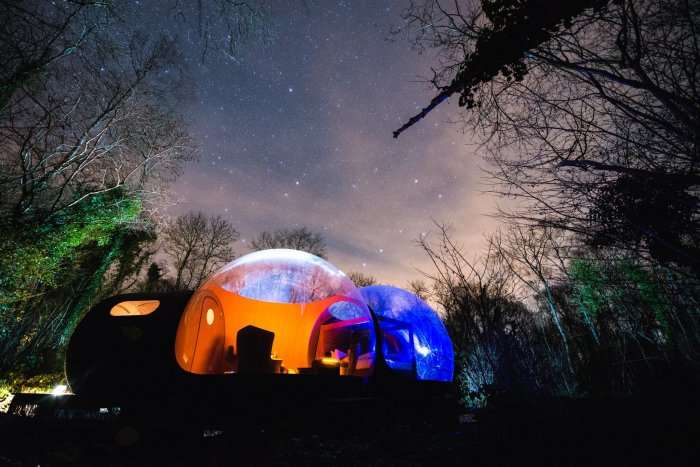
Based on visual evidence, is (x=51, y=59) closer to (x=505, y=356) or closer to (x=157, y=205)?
(x=157, y=205)

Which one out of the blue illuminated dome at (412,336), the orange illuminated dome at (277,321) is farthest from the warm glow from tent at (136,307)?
the blue illuminated dome at (412,336)

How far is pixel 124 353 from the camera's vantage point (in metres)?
3.64

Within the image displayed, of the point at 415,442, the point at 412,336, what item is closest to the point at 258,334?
the point at 415,442

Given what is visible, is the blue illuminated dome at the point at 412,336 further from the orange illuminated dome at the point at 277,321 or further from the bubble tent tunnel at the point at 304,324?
the orange illuminated dome at the point at 277,321

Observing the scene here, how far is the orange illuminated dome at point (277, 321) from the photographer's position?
4.65 meters

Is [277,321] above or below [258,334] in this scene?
above

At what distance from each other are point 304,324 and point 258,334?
11.9 ft

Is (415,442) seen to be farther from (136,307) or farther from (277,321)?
(277,321)

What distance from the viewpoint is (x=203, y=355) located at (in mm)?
5344

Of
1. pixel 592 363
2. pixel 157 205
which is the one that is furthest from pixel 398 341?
pixel 157 205

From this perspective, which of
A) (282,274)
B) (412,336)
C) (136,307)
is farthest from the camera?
(412,336)

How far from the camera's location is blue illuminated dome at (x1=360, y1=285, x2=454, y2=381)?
7484 millimetres

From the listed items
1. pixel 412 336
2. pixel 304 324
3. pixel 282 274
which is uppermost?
pixel 282 274

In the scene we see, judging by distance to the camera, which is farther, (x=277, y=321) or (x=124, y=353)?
(x=277, y=321)
